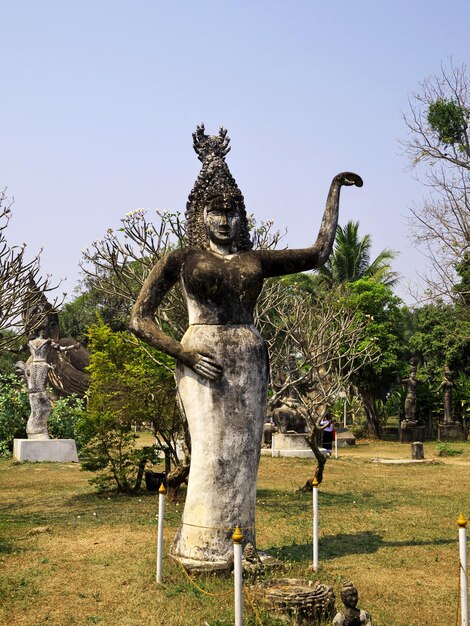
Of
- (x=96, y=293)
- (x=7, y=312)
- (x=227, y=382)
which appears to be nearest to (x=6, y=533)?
(x=7, y=312)

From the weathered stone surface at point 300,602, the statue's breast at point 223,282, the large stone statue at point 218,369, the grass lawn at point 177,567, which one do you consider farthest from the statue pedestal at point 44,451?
the weathered stone surface at point 300,602

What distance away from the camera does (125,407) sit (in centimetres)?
1414

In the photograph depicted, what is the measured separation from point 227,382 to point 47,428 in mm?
15516

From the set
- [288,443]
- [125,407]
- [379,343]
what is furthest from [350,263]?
[125,407]

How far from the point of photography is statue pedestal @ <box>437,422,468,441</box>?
3272 centimetres

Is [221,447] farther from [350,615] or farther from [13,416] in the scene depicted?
[13,416]

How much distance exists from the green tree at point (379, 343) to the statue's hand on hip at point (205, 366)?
2591 cm

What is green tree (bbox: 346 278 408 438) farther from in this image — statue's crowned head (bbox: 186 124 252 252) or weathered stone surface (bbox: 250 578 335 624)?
weathered stone surface (bbox: 250 578 335 624)

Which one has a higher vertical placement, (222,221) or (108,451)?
(222,221)

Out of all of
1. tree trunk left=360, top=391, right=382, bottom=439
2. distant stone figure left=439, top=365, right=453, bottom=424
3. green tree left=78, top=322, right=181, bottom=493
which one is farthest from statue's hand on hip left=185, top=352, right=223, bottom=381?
tree trunk left=360, top=391, right=382, bottom=439

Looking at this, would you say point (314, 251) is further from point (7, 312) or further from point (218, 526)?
point (7, 312)

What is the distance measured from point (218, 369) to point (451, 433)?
1072 inches

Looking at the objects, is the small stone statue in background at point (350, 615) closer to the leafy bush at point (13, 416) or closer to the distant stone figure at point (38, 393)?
the distant stone figure at point (38, 393)

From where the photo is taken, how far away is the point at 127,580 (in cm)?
774
